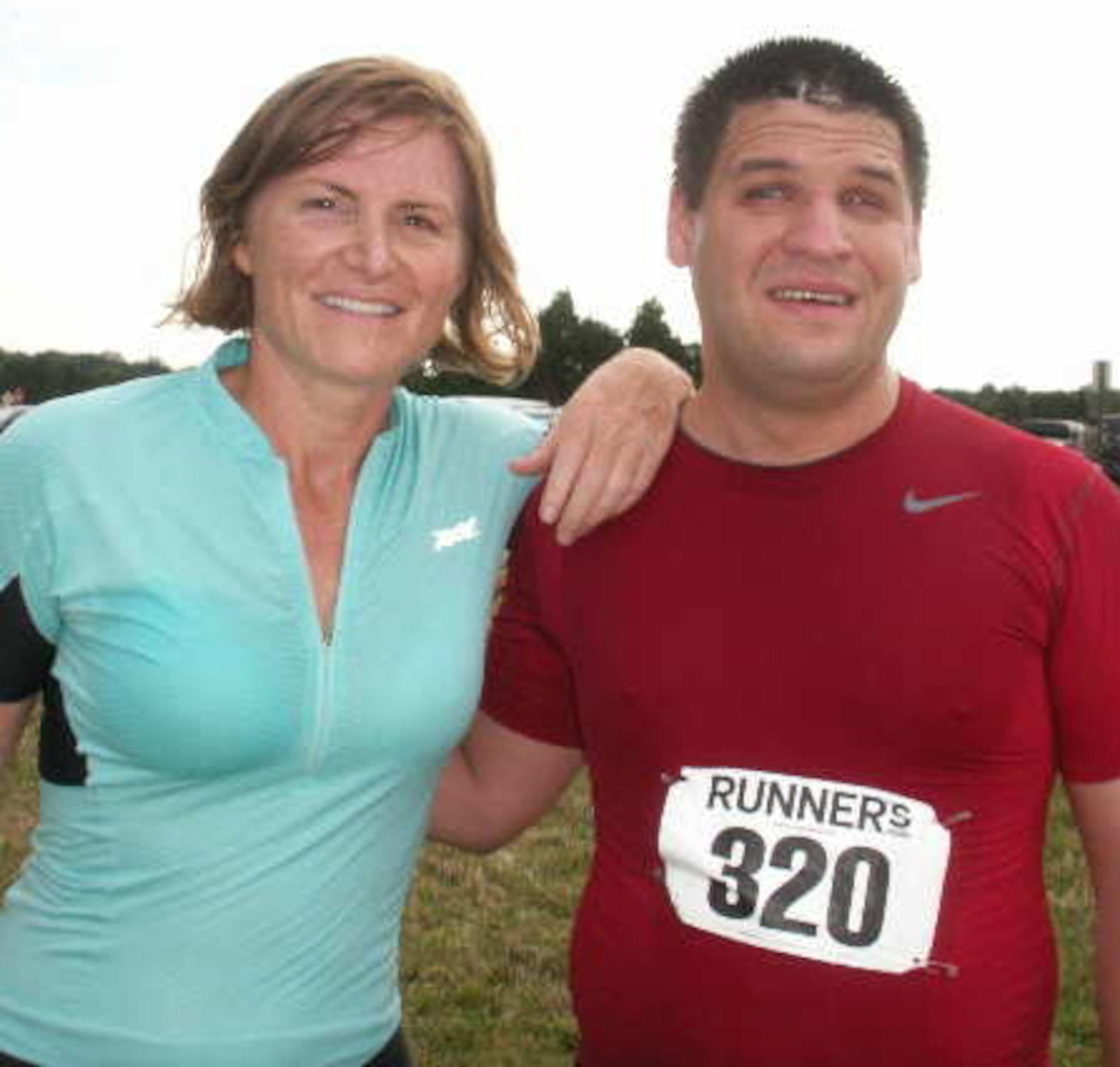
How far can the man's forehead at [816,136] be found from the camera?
220 centimetres

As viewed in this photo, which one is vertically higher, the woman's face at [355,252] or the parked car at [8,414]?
the woman's face at [355,252]

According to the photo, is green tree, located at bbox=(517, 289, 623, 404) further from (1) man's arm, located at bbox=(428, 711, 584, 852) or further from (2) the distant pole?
(1) man's arm, located at bbox=(428, 711, 584, 852)

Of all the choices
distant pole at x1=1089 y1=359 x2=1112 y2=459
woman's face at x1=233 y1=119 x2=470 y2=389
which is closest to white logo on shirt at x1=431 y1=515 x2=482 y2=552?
woman's face at x1=233 y1=119 x2=470 y2=389

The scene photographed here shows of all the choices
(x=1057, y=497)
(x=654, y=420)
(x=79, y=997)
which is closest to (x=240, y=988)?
(x=79, y=997)

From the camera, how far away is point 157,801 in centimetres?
199

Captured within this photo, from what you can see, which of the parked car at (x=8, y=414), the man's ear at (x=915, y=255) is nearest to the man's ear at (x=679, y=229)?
the man's ear at (x=915, y=255)

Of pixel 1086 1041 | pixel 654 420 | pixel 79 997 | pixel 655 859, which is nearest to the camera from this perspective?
pixel 79 997

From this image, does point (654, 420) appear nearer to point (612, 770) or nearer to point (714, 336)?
point (714, 336)

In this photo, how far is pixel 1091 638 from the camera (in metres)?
1.95

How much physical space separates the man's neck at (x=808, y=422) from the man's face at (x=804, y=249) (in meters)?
0.03

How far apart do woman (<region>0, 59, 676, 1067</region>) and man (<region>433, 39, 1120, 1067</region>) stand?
1.12ft

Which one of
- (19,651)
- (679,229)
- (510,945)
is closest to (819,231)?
(679,229)

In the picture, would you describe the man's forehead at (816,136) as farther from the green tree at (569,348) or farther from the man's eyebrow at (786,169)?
the green tree at (569,348)

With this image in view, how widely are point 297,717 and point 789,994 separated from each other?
860mm
